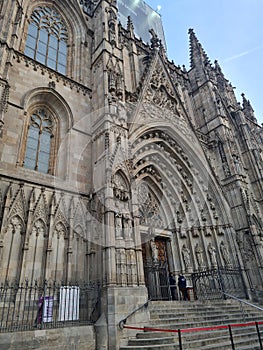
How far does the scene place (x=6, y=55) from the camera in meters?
8.30

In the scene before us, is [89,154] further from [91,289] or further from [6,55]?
[91,289]

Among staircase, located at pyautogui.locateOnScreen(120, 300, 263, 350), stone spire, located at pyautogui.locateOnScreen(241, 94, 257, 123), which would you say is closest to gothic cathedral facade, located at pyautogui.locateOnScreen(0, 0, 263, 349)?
staircase, located at pyautogui.locateOnScreen(120, 300, 263, 350)

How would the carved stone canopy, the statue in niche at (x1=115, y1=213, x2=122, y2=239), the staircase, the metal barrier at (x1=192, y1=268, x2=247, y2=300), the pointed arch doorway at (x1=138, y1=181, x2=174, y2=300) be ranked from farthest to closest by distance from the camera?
the metal barrier at (x1=192, y1=268, x2=247, y2=300)
the pointed arch doorway at (x1=138, y1=181, x2=174, y2=300)
the carved stone canopy
the statue in niche at (x1=115, y1=213, x2=122, y2=239)
the staircase

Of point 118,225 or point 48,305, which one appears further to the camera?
point 118,225

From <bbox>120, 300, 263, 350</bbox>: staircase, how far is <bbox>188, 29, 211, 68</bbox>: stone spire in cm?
1710

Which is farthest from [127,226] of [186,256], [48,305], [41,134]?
[186,256]

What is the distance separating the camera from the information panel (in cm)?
2409

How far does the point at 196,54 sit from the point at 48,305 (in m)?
20.9

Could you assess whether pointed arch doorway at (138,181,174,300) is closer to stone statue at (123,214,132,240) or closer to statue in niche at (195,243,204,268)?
statue in niche at (195,243,204,268)

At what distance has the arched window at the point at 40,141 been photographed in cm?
865

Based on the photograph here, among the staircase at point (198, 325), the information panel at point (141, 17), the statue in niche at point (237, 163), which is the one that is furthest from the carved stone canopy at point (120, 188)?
the information panel at point (141, 17)

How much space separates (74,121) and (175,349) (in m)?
8.18

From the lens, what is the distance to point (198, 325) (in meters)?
6.64

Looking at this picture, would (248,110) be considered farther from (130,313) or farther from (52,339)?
(52,339)
